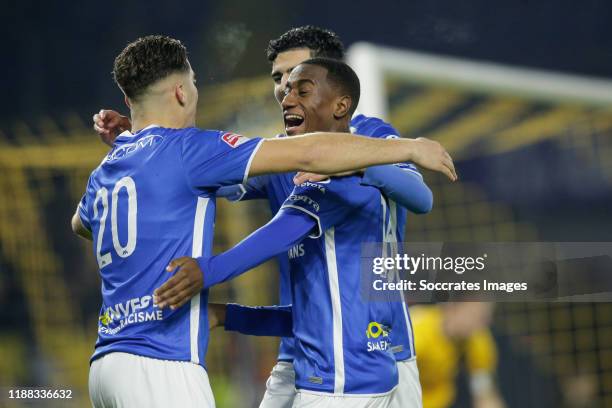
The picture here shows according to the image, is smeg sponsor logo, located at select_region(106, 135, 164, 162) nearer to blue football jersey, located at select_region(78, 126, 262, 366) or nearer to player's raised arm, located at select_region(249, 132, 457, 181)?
blue football jersey, located at select_region(78, 126, 262, 366)

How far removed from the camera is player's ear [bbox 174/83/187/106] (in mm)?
2367

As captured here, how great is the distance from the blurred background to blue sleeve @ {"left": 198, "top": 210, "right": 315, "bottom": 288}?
2.74 m

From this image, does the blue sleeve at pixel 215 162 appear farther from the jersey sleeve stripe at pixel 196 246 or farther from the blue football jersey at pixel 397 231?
the blue football jersey at pixel 397 231

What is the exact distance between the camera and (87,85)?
546 cm

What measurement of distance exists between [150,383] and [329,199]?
2.05ft

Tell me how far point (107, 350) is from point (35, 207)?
11.4 feet

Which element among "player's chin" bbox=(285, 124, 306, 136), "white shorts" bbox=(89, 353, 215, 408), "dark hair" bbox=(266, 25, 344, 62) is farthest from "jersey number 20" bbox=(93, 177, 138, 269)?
"dark hair" bbox=(266, 25, 344, 62)

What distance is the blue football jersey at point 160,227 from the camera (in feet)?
7.24

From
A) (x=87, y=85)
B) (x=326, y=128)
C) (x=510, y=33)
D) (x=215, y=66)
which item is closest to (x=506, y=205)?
(x=510, y=33)

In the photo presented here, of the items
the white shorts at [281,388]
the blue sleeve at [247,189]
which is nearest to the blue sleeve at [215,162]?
the blue sleeve at [247,189]

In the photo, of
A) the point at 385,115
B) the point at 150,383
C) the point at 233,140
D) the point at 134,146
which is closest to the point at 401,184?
the point at 233,140

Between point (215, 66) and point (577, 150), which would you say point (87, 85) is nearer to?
point (215, 66)

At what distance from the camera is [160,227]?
2207 millimetres

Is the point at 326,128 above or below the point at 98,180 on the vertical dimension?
above
